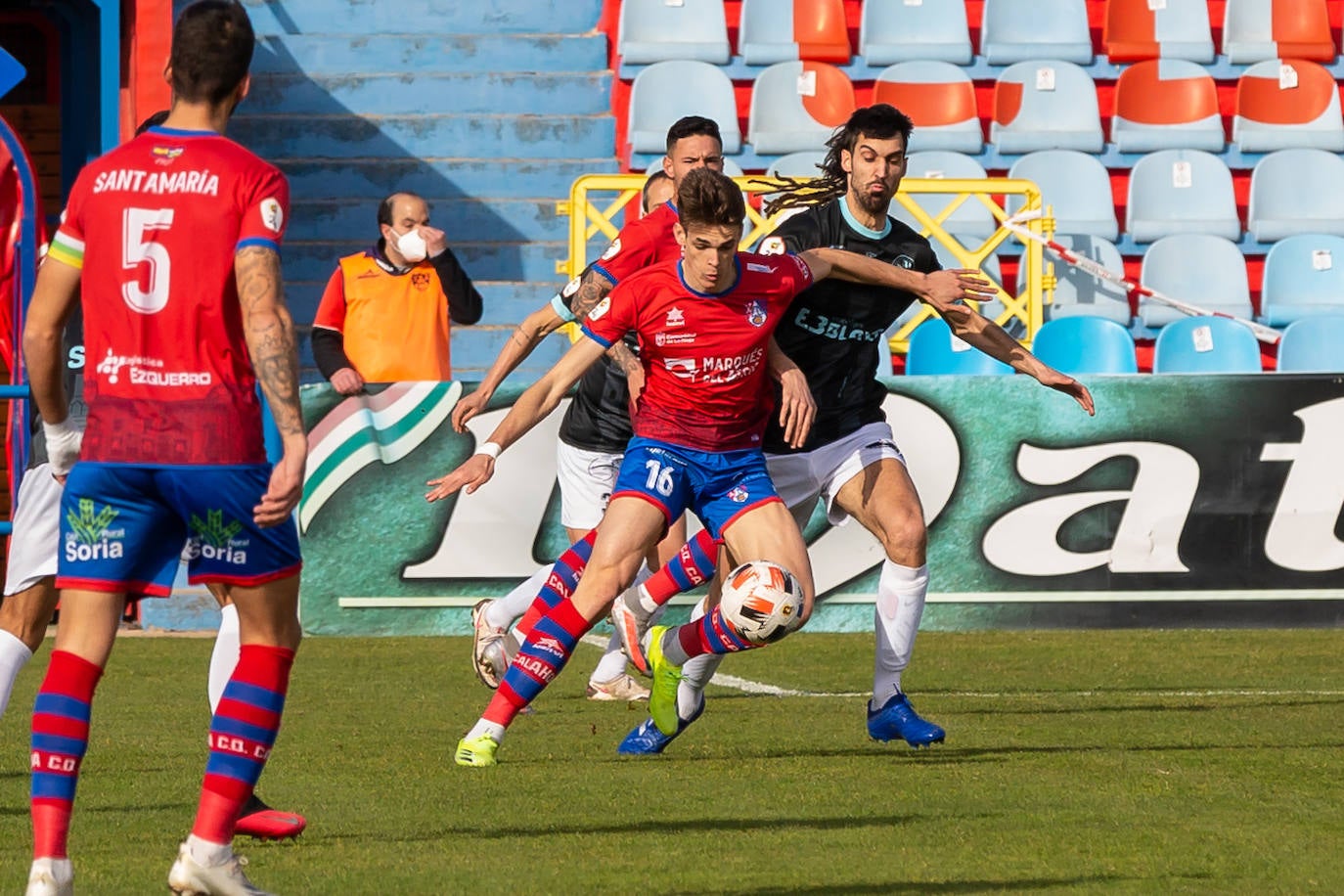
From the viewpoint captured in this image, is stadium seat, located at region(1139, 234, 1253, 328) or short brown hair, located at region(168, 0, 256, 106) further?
stadium seat, located at region(1139, 234, 1253, 328)

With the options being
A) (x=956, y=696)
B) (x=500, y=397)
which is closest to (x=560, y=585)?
(x=956, y=696)

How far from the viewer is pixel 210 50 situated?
4.42 metres

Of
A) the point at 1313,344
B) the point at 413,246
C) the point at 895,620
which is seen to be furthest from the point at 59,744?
the point at 1313,344

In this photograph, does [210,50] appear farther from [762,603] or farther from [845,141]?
[845,141]

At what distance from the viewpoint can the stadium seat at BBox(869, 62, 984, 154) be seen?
1578 cm

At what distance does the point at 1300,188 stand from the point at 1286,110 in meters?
0.79

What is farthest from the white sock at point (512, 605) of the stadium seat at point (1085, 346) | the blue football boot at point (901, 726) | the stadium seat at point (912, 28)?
the stadium seat at point (912, 28)

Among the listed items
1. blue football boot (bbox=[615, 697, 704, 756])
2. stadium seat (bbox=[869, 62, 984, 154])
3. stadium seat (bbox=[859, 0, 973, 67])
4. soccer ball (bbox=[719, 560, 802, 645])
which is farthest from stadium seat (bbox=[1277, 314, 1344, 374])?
soccer ball (bbox=[719, 560, 802, 645])

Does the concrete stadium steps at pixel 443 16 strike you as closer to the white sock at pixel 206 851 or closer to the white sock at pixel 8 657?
the white sock at pixel 8 657

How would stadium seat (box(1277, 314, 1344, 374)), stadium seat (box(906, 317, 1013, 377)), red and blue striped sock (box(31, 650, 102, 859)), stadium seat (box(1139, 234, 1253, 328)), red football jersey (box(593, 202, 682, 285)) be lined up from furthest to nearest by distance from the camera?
stadium seat (box(1139, 234, 1253, 328)), stadium seat (box(1277, 314, 1344, 374)), stadium seat (box(906, 317, 1013, 377)), red football jersey (box(593, 202, 682, 285)), red and blue striped sock (box(31, 650, 102, 859))

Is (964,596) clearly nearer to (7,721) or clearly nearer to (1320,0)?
(7,721)

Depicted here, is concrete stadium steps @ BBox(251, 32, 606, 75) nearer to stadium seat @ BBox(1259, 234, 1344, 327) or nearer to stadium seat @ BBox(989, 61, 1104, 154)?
stadium seat @ BBox(989, 61, 1104, 154)

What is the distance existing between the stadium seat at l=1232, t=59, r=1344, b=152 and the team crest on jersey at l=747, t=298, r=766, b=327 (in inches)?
407

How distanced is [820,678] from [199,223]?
18.4 ft
